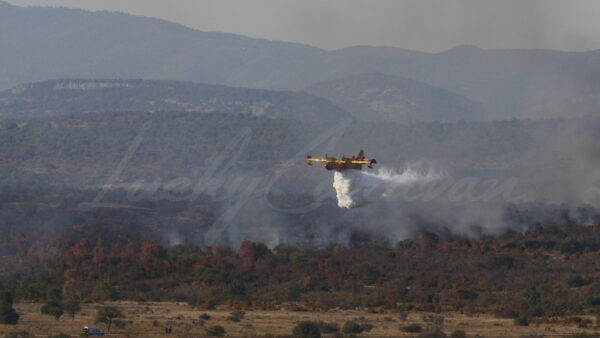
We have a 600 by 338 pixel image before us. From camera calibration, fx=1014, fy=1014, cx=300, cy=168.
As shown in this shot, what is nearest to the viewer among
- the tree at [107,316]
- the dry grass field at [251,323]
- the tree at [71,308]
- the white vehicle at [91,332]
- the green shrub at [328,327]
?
the white vehicle at [91,332]

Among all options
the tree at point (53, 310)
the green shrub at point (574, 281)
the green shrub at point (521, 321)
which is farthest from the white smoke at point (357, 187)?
the tree at point (53, 310)

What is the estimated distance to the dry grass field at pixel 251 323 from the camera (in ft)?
219

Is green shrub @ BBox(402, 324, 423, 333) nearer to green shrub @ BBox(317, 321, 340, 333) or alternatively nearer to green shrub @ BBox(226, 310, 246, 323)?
green shrub @ BBox(317, 321, 340, 333)

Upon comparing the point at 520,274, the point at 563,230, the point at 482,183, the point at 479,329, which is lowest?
the point at 479,329

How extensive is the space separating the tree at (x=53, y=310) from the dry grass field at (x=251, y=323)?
17.5 inches

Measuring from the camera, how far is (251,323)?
239ft

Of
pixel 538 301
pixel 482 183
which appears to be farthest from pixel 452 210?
pixel 538 301

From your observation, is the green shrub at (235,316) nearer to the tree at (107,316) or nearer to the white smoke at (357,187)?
the tree at (107,316)

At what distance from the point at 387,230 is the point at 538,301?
54.9 meters

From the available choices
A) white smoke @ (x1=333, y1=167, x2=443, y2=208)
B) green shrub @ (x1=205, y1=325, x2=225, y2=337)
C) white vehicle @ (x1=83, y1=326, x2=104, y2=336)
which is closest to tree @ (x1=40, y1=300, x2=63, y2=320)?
white vehicle @ (x1=83, y1=326, x2=104, y2=336)

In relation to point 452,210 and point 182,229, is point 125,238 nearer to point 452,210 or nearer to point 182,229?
point 182,229

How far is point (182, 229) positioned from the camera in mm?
153250

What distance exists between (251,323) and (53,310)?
14795 mm

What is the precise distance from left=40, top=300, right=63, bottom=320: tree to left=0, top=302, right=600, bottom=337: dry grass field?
1.46 ft
